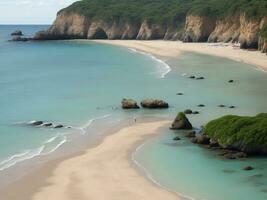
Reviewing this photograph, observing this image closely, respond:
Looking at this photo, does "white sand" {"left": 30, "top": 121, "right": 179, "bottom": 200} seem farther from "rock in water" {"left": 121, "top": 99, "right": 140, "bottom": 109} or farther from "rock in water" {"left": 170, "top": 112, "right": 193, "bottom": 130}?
"rock in water" {"left": 121, "top": 99, "right": 140, "bottom": 109}

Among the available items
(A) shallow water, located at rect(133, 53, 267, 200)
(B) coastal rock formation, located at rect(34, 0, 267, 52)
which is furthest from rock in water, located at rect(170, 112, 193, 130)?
(B) coastal rock formation, located at rect(34, 0, 267, 52)

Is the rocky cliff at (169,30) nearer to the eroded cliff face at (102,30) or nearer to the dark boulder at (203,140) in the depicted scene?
the eroded cliff face at (102,30)

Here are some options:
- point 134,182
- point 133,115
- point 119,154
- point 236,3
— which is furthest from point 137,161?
point 236,3

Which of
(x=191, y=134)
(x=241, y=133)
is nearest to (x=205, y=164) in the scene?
(x=241, y=133)

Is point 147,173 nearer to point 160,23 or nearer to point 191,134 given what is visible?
point 191,134

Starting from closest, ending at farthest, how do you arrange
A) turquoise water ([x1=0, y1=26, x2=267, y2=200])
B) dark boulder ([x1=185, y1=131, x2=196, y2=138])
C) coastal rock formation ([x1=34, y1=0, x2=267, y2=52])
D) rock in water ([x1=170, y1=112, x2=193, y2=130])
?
turquoise water ([x1=0, y1=26, x2=267, y2=200])
dark boulder ([x1=185, y1=131, x2=196, y2=138])
rock in water ([x1=170, y1=112, x2=193, y2=130])
coastal rock formation ([x1=34, y1=0, x2=267, y2=52])

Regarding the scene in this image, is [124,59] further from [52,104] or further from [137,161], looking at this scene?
[137,161]
